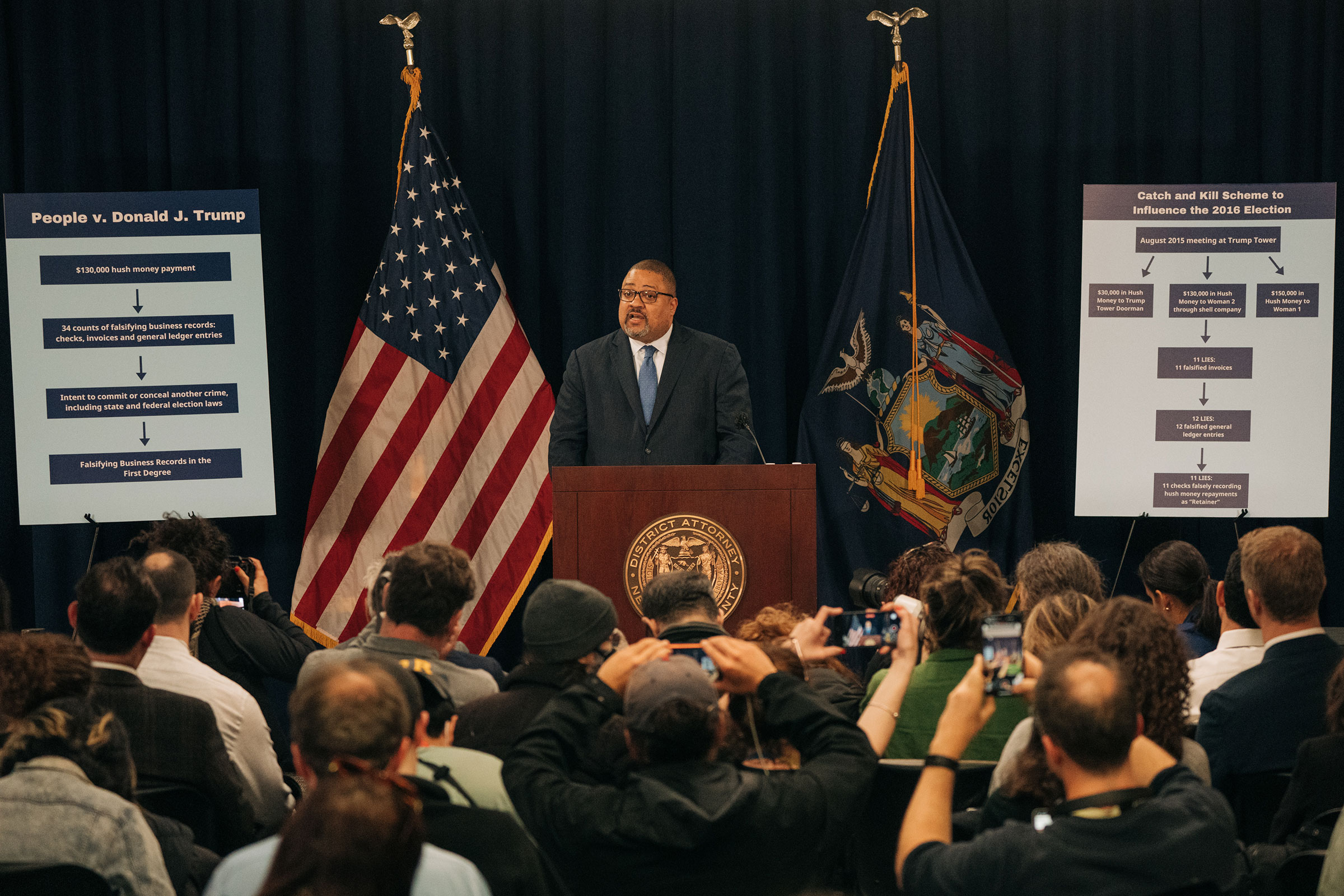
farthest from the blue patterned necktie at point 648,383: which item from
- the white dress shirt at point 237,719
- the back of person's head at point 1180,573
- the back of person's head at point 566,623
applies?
the back of person's head at point 566,623

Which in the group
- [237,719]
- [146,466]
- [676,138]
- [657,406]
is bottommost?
[237,719]

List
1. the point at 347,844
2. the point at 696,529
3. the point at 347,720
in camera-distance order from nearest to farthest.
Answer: the point at 347,844 → the point at 347,720 → the point at 696,529

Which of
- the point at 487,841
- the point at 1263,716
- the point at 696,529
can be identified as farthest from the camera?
the point at 696,529

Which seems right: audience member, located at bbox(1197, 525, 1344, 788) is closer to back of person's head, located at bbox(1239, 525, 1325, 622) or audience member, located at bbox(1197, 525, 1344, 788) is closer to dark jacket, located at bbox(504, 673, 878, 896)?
back of person's head, located at bbox(1239, 525, 1325, 622)

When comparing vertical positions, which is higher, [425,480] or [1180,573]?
[425,480]

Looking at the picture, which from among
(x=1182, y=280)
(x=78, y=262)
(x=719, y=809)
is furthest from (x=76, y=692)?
(x=1182, y=280)

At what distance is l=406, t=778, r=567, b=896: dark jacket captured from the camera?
6.58 ft

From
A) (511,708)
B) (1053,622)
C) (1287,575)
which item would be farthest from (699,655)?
(1287,575)

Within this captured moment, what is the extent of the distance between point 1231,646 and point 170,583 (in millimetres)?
2917

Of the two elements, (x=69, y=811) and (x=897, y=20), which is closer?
→ (x=69, y=811)

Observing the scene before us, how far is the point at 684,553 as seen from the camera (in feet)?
13.1

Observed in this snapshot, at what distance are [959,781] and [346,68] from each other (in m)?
5.12

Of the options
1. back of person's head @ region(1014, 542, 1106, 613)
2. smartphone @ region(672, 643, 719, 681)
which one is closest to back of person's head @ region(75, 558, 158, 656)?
smartphone @ region(672, 643, 719, 681)

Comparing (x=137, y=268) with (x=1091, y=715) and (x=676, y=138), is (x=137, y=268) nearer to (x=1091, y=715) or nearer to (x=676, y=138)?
(x=676, y=138)
